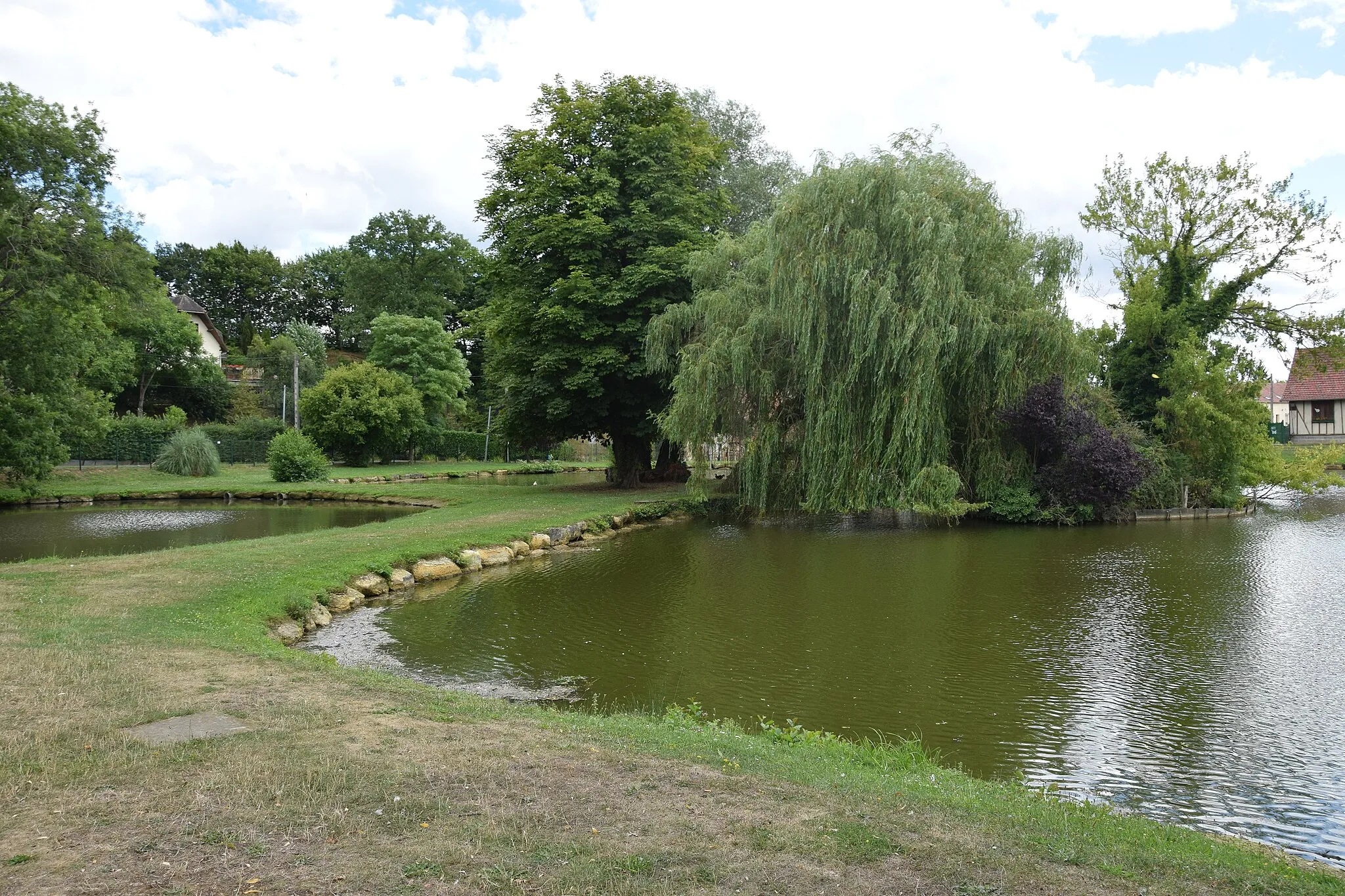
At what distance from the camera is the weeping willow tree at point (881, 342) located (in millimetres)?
18969

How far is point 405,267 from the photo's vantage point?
6066cm

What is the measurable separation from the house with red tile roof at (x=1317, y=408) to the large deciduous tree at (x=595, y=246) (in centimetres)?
3869

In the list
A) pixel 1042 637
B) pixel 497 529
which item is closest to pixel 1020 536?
pixel 1042 637

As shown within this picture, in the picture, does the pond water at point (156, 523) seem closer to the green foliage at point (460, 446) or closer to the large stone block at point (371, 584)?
the large stone block at point (371, 584)

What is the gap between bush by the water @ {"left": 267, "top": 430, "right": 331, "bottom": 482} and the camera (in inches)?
1272

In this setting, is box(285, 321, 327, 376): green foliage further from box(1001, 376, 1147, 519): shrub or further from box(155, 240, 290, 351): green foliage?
box(1001, 376, 1147, 519): shrub

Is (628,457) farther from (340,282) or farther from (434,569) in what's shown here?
(340,282)

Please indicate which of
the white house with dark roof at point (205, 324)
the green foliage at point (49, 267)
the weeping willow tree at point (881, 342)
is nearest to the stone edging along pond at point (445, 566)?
the weeping willow tree at point (881, 342)

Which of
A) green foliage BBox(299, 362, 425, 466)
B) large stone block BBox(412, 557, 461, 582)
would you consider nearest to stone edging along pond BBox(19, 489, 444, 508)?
green foliage BBox(299, 362, 425, 466)

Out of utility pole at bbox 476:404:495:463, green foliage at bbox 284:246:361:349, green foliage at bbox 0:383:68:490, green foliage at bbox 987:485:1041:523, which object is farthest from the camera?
green foliage at bbox 284:246:361:349

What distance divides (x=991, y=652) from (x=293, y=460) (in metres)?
28.6

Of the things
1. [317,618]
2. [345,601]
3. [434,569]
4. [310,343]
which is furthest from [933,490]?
[310,343]

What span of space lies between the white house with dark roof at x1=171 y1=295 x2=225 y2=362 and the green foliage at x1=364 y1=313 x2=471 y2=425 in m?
14.9

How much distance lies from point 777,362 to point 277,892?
18.3 meters
